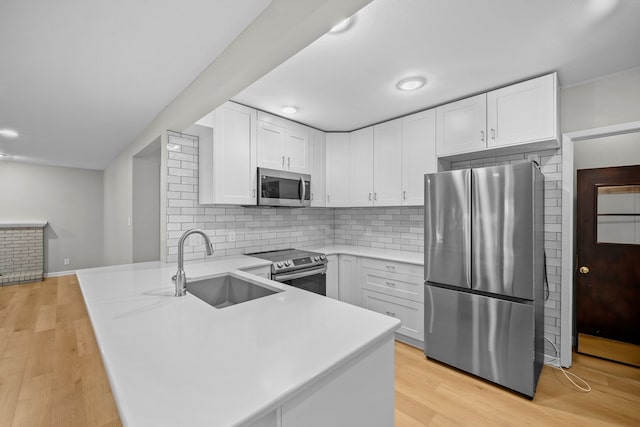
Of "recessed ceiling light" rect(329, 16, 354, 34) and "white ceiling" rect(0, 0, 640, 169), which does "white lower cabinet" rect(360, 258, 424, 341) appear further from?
"recessed ceiling light" rect(329, 16, 354, 34)

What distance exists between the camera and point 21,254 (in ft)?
17.3

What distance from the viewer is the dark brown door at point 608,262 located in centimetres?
263

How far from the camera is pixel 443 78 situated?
226cm

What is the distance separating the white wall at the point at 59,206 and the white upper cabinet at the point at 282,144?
17.9 feet

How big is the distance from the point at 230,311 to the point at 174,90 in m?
1.87

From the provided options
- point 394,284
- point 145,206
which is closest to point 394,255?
point 394,284

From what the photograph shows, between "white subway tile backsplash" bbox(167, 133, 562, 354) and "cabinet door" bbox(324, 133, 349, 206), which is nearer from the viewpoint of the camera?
"white subway tile backsplash" bbox(167, 133, 562, 354)

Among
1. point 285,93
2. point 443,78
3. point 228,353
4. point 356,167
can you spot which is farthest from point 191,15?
point 356,167

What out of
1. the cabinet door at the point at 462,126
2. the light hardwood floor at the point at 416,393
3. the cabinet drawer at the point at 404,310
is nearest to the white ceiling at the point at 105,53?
the cabinet door at the point at 462,126

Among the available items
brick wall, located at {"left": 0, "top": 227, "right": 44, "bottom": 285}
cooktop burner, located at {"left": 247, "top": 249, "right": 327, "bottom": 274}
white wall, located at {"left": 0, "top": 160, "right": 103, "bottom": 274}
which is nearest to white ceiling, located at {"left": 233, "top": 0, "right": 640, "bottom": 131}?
cooktop burner, located at {"left": 247, "top": 249, "right": 327, "bottom": 274}

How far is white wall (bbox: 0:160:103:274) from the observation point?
5.34 m

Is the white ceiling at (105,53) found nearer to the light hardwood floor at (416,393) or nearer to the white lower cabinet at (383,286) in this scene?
the light hardwood floor at (416,393)

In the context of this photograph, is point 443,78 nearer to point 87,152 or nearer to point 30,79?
point 30,79

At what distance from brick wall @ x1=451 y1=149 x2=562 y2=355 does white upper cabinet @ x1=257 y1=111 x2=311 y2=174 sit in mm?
2386
